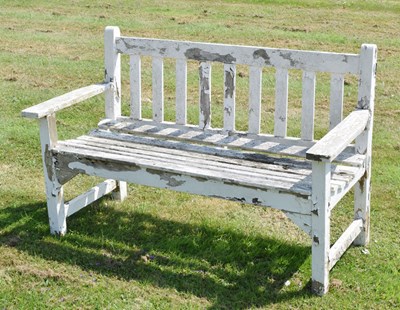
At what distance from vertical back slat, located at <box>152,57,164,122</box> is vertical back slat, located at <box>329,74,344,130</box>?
1.31m

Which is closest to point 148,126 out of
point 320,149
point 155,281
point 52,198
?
point 52,198

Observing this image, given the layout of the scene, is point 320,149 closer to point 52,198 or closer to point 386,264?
point 386,264

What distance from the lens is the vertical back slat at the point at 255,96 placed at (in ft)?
16.6

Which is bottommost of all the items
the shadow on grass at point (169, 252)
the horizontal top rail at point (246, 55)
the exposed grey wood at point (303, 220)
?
the shadow on grass at point (169, 252)

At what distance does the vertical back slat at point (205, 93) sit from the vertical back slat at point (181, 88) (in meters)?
0.12

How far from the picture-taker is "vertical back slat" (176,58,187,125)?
5.32 metres

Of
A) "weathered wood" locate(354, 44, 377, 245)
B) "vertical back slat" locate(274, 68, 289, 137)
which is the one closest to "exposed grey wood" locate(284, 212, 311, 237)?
"weathered wood" locate(354, 44, 377, 245)

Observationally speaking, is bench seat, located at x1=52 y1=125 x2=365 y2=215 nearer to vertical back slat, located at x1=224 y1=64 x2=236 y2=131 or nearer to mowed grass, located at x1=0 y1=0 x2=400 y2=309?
vertical back slat, located at x1=224 y1=64 x2=236 y2=131

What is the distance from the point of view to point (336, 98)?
15.8 feet

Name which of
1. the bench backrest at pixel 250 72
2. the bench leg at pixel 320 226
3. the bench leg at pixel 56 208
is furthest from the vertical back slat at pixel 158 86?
the bench leg at pixel 320 226

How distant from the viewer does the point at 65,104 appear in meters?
5.13

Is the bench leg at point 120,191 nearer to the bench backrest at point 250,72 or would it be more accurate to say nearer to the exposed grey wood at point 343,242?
the bench backrest at point 250,72

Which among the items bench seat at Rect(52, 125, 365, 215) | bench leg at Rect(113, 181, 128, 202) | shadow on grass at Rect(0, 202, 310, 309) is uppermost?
bench seat at Rect(52, 125, 365, 215)

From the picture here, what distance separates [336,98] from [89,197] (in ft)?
6.52
